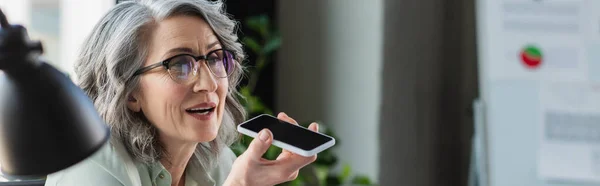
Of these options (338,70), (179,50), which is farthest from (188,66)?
(338,70)

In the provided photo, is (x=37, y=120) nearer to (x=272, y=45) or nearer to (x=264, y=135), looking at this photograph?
(x=264, y=135)

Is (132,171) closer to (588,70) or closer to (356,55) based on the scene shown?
(588,70)

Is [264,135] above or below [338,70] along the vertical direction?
above

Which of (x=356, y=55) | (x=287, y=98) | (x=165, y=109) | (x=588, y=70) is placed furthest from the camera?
(x=356, y=55)

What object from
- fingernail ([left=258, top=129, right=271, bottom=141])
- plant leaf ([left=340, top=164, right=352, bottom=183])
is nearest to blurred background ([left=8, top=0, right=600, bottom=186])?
plant leaf ([left=340, top=164, right=352, bottom=183])

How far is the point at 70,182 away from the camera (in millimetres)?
487

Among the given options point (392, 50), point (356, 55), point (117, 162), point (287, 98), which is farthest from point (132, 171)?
point (356, 55)

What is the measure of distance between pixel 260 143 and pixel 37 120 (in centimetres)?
16

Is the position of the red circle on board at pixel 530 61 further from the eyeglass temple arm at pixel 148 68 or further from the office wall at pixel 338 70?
the eyeglass temple arm at pixel 148 68

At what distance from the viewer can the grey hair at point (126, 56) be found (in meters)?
0.46

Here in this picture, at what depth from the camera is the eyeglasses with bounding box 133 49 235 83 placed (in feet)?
1.49

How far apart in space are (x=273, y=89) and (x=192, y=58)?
39.8 inches

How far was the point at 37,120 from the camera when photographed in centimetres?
33

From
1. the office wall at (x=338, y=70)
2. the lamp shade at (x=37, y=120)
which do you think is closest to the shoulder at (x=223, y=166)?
the lamp shade at (x=37, y=120)
